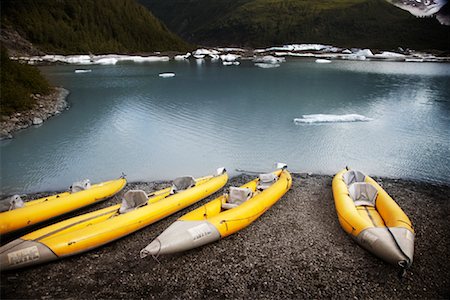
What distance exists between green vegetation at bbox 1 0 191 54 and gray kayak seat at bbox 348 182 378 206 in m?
55.3

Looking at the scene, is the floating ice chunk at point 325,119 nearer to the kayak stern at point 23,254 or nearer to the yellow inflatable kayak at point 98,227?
the yellow inflatable kayak at point 98,227

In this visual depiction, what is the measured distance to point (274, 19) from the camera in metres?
107

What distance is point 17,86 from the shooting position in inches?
555

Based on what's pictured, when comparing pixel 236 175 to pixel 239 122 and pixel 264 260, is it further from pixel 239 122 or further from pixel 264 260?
pixel 239 122

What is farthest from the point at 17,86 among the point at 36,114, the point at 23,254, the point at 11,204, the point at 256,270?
the point at 256,270

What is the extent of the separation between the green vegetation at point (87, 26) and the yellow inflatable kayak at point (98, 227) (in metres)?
53.6

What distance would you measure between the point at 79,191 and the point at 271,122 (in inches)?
369

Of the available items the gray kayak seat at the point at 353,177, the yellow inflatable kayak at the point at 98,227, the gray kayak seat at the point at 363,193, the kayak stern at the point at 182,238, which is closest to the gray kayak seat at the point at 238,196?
the yellow inflatable kayak at the point at 98,227

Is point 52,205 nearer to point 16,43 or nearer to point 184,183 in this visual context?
point 184,183

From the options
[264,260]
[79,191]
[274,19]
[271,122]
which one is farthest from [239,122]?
[274,19]

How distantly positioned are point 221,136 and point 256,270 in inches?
308

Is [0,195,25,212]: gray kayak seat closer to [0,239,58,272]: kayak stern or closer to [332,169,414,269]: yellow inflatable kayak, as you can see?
[0,239,58,272]: kayak stern

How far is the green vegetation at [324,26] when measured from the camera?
85250mm

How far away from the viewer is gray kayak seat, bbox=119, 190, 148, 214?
615cm
